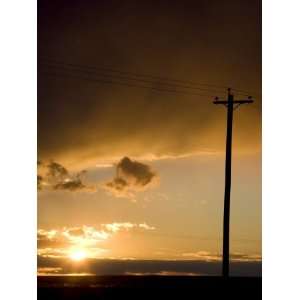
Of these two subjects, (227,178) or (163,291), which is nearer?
(227,178)

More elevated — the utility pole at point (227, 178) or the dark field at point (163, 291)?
the utility pole at point (227, 178)

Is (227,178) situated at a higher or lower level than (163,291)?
higher

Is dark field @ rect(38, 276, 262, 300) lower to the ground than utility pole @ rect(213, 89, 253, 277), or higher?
lower
